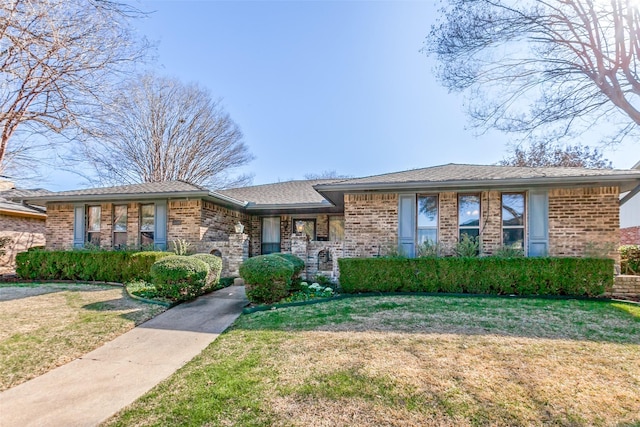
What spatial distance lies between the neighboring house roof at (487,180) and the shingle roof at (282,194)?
2624mm

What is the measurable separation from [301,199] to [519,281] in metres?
7.98

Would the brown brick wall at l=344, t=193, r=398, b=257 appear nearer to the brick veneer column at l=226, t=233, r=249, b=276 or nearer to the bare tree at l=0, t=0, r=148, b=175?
the brick veneer column at l=226, t=233, r=249, b=276

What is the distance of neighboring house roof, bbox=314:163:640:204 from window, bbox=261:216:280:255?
4.86 m

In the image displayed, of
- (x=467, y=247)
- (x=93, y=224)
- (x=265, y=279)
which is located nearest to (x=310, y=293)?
(x=265, y=279)

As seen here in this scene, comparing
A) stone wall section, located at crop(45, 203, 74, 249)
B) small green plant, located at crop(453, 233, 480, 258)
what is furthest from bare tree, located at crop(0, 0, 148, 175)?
small green plant, located at crop(453, 233, 480, 258)

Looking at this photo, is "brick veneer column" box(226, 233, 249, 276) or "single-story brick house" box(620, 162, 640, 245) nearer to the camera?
"brick veneer column" box(226, 233, 249, 276)

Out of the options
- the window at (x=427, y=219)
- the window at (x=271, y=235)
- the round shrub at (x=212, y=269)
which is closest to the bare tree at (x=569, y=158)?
the window at (x=427, y=219)

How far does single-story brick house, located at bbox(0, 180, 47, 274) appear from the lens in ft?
43.2

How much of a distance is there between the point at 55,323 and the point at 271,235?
900cm

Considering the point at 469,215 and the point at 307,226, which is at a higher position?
the point at 469,215

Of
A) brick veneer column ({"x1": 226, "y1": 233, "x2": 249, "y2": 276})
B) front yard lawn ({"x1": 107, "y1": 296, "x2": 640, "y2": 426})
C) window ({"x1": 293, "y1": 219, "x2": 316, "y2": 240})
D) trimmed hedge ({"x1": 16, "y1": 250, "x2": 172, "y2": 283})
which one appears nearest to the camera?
front yard lawn ({"x1": 107, "y1": 296, "x2": 640, "y2": 426})

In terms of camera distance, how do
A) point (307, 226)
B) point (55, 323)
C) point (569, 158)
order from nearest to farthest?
point (55, 323)
point (307, 226)
point (569, 158)

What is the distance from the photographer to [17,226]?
558 inches

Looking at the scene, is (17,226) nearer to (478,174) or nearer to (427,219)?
(427,219)
